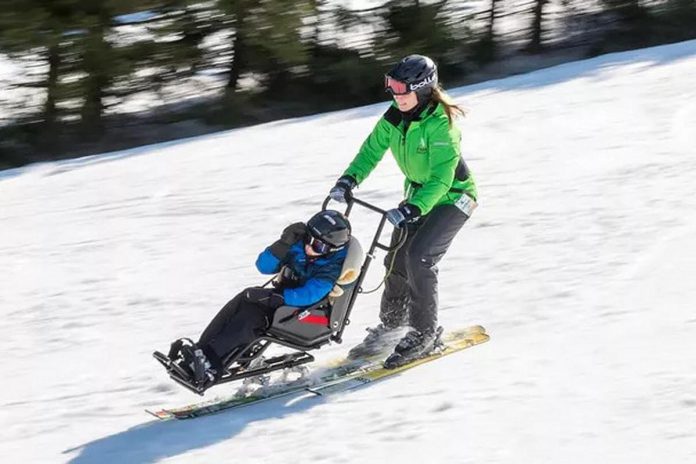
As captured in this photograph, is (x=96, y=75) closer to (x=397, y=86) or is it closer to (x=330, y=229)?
(x=397, y=86)

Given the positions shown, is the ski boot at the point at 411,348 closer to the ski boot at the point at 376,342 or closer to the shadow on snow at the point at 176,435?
the ski boot at the point at 376,342

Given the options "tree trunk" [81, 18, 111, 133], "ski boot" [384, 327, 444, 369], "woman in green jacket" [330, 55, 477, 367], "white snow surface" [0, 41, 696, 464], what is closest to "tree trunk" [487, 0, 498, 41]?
"white snow surface" [0, 41, 696, 464]

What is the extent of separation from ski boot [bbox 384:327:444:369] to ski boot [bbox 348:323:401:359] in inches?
9.5

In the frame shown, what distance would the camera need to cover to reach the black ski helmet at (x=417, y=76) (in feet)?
21.6

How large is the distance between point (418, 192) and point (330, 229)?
1.97ft

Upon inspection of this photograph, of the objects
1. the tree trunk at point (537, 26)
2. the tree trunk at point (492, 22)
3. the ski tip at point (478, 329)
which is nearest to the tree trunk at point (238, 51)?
the tree trunk at point (492, 22)

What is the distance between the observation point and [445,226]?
6859mm

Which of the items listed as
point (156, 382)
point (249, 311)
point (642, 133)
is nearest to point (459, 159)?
point (249, 311)

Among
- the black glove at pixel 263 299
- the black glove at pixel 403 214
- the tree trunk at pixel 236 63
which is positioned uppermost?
the black glove at pixel 403 214

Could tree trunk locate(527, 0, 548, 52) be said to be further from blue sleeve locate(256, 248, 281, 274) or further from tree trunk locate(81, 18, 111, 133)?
blue sleeve locate(256, 248, 281, 274)

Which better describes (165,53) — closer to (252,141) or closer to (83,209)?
(252,141)

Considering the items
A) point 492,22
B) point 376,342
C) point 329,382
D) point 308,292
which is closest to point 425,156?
Result: point 308,292

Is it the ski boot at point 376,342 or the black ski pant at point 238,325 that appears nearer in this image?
the black ski pant at point 238,325

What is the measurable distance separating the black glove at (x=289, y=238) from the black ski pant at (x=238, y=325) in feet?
1.01
